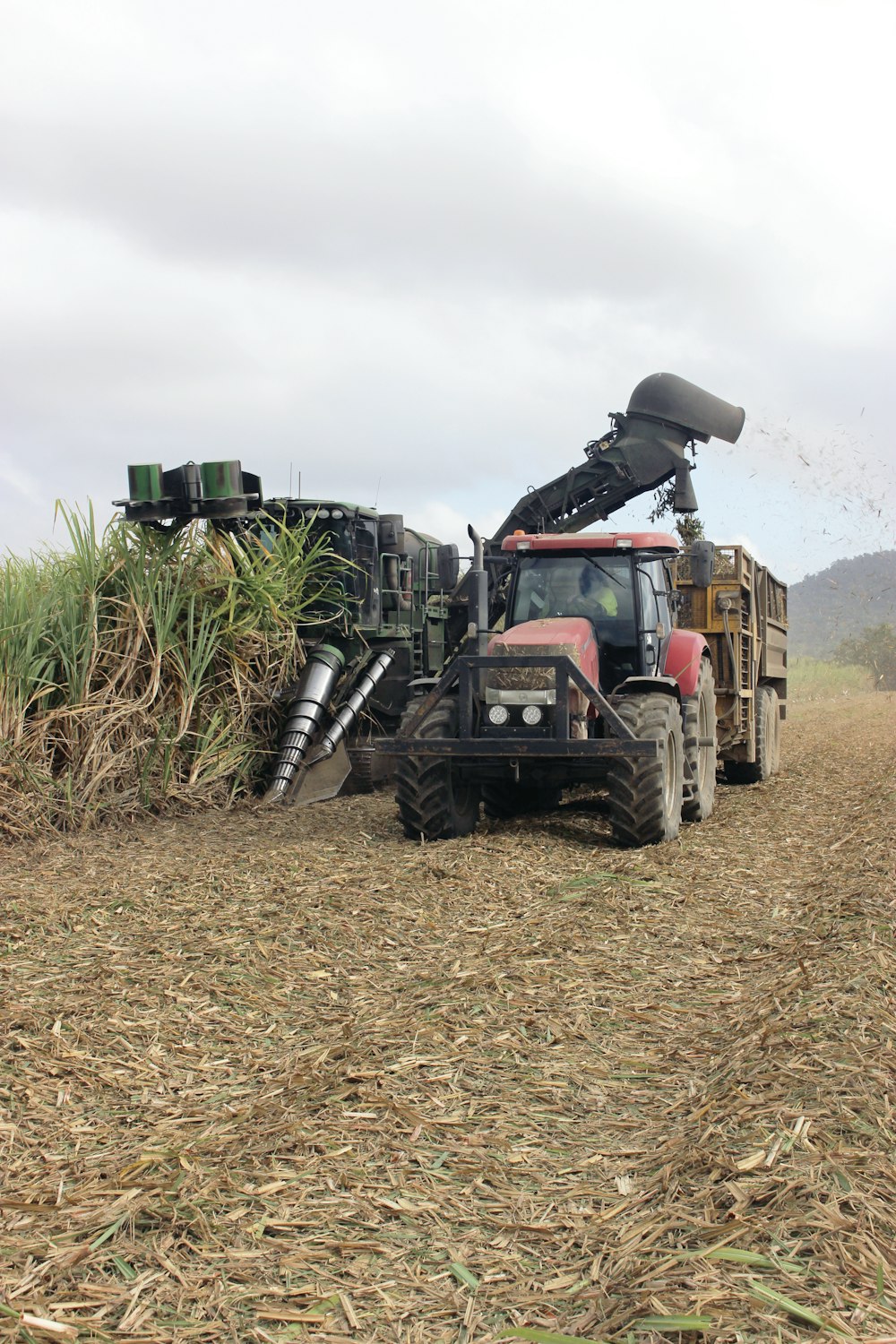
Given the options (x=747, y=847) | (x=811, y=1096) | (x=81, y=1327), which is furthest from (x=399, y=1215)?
(x=747, y=847)

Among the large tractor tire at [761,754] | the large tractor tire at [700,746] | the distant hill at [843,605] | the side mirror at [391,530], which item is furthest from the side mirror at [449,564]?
the distant hill at [843,605]

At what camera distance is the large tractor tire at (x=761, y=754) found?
12.2 m

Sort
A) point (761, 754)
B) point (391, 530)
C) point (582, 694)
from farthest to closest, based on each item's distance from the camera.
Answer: point (761, 754) < point (391, 530) < point (582, 694)

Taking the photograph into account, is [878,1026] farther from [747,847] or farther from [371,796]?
[371,796]

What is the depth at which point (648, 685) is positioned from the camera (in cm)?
842

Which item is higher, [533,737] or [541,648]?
[541,648]

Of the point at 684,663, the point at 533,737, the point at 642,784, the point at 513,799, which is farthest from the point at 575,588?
the point at 642,784

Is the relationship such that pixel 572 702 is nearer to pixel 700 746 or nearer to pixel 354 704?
pixel 700 746

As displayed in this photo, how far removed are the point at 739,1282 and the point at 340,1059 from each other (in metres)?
1.67

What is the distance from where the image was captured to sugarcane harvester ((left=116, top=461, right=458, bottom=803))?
10.0 m

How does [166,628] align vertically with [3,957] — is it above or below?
above

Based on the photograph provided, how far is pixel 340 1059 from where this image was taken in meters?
3.99

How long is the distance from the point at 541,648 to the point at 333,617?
350cm

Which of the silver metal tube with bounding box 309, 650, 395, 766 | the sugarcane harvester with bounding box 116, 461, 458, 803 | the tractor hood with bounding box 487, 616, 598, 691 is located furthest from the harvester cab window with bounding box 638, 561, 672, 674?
the silver metal tube with bounding box 309, 650, 395, 766
